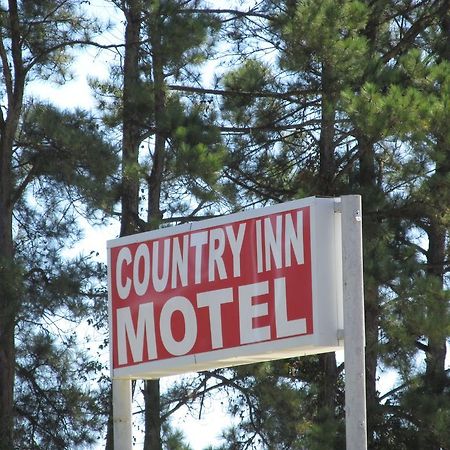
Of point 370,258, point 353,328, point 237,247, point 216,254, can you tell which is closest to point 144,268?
point 216,254

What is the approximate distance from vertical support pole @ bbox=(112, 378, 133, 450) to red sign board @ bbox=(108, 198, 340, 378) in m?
0.21

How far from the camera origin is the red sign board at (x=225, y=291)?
555 cm

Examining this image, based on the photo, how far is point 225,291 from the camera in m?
5.82

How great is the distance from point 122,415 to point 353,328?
162 cm

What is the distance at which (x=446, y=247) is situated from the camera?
19.1 m

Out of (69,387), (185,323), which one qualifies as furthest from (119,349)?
(69,387)

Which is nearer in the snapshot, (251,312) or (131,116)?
(251,312)

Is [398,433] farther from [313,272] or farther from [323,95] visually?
[313,272]

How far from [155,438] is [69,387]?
212 centimetres

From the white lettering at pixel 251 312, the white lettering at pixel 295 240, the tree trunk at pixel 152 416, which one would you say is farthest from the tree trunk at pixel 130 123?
the white lettering at pixel 295 240

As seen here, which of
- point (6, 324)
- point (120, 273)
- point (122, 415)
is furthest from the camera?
point (6, 324)

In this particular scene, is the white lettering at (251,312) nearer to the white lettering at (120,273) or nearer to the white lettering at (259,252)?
the white lettering at (259,252)

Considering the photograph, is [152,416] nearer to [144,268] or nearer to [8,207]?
[8,207]

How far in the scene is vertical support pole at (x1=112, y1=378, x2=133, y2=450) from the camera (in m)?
6.51
